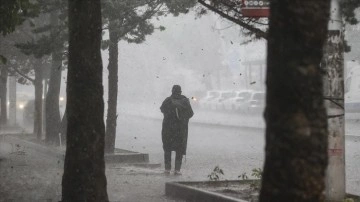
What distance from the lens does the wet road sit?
14.6 m

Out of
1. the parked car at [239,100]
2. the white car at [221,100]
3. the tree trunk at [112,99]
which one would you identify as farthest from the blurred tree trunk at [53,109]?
the white car at [221,100]

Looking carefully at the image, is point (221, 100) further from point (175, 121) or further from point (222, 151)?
point (175, 121)

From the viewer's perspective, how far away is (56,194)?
35.8 ft

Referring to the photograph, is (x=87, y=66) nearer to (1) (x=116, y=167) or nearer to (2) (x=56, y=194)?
(2) (x=56, y=194)

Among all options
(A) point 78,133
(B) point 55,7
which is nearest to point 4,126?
(B) point 55,7

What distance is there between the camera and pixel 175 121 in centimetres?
1405

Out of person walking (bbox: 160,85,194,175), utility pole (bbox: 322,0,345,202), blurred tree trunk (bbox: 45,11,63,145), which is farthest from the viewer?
blurred tree trunk (bbox: 45,11,63,145)

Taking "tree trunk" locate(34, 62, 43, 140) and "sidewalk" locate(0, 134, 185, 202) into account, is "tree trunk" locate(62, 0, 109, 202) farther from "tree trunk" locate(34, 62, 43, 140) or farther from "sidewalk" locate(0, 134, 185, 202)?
"tree trunk" locate(34, 62, 43, 140)

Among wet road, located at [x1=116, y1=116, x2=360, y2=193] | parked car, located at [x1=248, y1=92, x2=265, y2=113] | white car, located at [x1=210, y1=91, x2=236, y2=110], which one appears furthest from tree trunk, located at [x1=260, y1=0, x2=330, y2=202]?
white car, located at [x1=210, y1=91, x2=236, y2=110]

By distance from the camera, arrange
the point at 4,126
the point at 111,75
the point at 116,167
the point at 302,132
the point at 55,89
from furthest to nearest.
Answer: the point at 4,126 → the point at 55,89 → the point at 111,75 → the point at 116,167 → the point at 302,132

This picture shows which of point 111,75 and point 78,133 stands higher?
point 111,75

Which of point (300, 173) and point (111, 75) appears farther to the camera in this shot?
point (111, 75)

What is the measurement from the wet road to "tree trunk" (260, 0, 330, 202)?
759 cm

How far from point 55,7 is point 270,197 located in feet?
43.8
